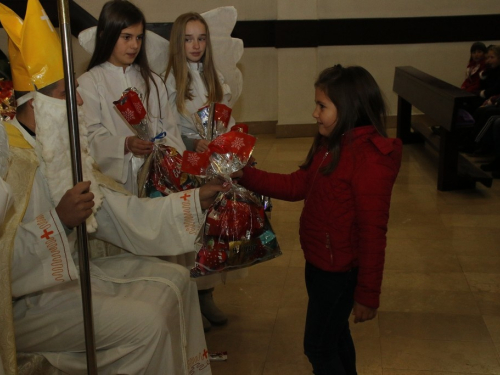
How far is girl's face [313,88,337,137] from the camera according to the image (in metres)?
2.37

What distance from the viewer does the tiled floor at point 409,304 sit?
10.1 ft

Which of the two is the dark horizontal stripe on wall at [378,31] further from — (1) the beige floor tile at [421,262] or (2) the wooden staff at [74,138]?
(2) the wooden staff at [74,138]

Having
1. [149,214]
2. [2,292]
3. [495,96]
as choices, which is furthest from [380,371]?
[495,96]

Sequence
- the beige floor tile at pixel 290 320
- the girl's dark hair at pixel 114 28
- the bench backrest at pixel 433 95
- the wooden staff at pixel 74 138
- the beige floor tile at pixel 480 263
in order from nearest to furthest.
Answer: the wooden staff at pixel 74 138, the girl's dark hair at pixel 114 28, the beige floor tile at pixel 290 320, the beige floor tile at pixel 480 263, the bench backrest at pixel 433 95

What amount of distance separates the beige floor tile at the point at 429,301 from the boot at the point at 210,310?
0.89 meters

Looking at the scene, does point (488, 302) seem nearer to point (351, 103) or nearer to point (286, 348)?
point (286, 348)

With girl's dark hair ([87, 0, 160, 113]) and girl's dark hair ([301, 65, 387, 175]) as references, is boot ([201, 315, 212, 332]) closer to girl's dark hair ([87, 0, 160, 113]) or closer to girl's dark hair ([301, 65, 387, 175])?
girl's dark hair ([87, 0, 160, 113])

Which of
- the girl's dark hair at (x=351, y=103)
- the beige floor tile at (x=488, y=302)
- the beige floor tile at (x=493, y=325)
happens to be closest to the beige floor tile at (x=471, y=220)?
the beige floor tile at (x=488, y=302)

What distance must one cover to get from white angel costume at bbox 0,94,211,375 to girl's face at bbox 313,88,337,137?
23.3 inches

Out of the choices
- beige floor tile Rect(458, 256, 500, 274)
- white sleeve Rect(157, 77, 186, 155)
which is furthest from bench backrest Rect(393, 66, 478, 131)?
white sleeve Rect(157, 77, 186, 155)

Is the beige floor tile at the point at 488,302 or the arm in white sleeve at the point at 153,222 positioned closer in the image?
the arm in white sleeve at the point at 153,222

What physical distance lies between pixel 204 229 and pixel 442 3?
6.55 m

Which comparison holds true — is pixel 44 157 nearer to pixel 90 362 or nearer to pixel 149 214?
pixel 149 214

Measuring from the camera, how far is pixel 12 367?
2041mm
